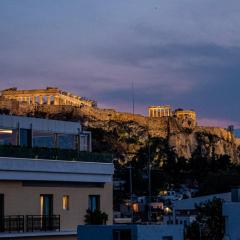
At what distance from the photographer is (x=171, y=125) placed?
504ft

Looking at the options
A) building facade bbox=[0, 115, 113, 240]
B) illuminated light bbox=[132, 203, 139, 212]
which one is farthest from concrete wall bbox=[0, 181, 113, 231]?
illuminated light bbox=[132, 203, 139, 212]

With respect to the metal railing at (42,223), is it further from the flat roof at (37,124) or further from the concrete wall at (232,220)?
the concrete wall at (232,220)

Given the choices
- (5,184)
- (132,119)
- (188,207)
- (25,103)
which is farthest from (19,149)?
(132,119)

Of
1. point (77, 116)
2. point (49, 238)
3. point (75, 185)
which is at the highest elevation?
point (77, 116)

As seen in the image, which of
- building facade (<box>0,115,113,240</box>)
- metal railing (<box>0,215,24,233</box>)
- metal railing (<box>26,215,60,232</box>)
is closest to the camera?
metal railing (<box>0,215,24,233</box>)

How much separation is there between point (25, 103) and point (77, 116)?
9.22 meters

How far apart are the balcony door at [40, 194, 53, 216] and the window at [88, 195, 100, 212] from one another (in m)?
1.76

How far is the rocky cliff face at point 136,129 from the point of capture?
13312 cm

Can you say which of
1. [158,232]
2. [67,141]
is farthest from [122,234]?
[67,141]

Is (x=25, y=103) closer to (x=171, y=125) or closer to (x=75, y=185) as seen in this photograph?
(x=171, y=125)

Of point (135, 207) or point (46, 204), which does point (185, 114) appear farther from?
point (46, 204)

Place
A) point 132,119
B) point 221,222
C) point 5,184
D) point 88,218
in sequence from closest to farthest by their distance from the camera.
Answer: point 5,184 < point 88,218 < point 221,222 < point 132,119

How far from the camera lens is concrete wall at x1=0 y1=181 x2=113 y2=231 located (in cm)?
2450

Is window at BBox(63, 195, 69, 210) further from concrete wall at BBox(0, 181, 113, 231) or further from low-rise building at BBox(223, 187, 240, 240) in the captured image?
low-rise building at BBox(223, 187, 240, 240)
